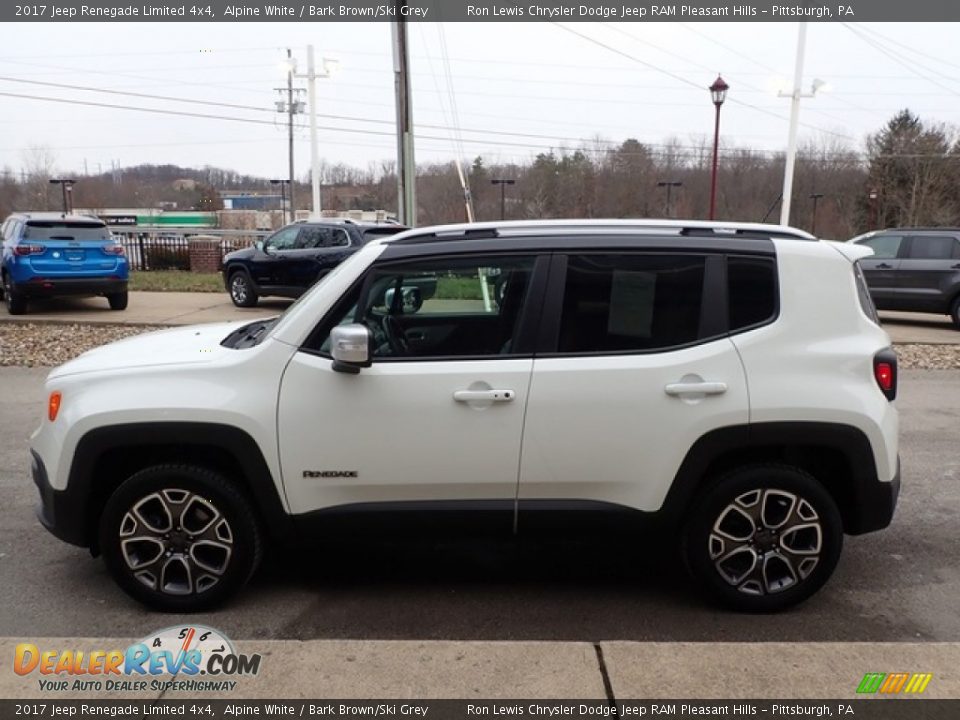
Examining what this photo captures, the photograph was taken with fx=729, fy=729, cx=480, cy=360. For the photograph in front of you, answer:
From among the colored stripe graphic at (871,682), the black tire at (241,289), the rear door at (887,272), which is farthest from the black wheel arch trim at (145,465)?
the rear door at (887,272)

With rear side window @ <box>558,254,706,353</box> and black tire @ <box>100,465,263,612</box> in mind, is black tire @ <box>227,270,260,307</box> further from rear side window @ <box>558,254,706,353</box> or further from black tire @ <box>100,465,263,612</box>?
rear side window @ <box>558,254,706,353</box>

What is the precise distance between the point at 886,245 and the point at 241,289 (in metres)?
12.3

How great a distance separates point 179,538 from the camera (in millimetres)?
3293

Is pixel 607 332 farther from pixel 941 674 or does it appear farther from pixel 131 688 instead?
pixel 131 688

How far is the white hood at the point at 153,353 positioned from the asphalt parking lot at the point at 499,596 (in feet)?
3.61

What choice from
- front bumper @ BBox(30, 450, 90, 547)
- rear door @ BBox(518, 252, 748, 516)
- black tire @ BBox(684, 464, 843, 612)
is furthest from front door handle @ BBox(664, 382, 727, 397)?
front bumper @ BBox(30, 450, 90, 547)

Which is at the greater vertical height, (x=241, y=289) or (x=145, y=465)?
(x=145, y=465)

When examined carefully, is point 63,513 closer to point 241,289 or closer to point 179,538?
point 179,538

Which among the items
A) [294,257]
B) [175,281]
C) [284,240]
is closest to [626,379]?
[294,257]

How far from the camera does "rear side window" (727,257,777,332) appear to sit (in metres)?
3.29

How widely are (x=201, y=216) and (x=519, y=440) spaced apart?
89240mm

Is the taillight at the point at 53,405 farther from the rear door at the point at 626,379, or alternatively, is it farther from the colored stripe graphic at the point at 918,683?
the colored stripe graphic at the point at 918,683

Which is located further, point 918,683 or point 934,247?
point 934,247

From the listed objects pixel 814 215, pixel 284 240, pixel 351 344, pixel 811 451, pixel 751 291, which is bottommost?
pixel 811 451
